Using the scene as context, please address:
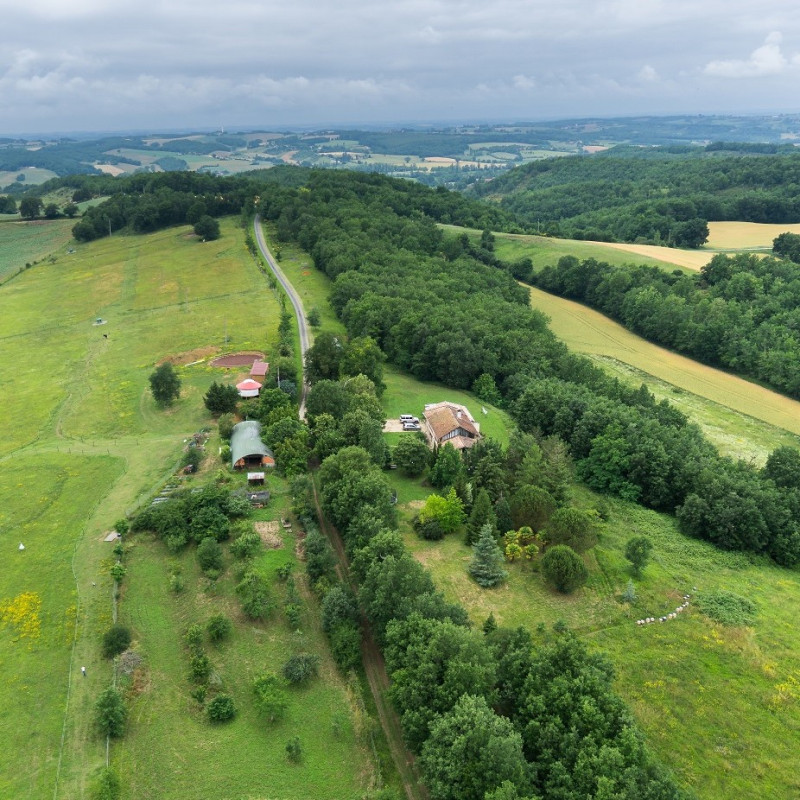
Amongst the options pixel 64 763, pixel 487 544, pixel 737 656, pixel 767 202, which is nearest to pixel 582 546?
pixel 487 544

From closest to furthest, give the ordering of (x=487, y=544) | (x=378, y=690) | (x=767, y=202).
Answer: (x=378, y=690), (x=487, y=544), (x=767, y=202)

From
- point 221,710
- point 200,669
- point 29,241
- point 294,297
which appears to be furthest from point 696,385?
point 29,241

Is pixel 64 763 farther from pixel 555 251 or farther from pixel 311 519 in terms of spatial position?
pixel 555 251

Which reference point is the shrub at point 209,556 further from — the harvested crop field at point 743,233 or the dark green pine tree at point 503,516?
the harvested crop field at point 743,233

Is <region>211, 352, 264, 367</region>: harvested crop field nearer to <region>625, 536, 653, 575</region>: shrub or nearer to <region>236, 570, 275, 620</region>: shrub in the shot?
<region>236, 570, 275, 620</region>: shrub

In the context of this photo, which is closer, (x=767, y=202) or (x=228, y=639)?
(x=228, y=639)

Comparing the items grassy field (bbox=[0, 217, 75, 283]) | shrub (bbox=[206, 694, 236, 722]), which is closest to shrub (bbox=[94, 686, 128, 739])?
shrub (bbox=[206, 694, 236, 722])
